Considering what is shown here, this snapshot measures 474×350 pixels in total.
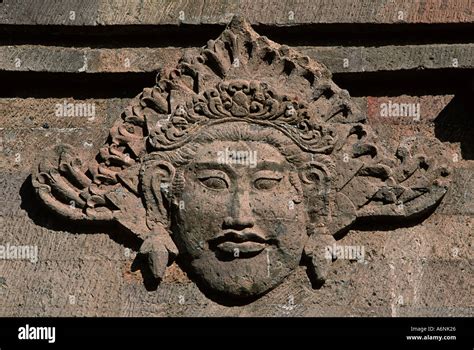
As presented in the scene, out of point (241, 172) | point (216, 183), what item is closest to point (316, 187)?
point (241, 172)

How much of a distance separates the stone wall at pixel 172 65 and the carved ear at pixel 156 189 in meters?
0.16

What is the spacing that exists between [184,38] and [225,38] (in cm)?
29

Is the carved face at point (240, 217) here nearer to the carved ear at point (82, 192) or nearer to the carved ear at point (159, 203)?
the carved ear at point (159, 203)

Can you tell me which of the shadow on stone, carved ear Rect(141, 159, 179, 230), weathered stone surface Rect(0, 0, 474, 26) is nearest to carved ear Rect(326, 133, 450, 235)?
the shadow on stone

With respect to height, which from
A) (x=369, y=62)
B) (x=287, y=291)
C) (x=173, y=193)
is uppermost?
(x=369, y=62)

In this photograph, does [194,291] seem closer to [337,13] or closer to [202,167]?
[202,167]

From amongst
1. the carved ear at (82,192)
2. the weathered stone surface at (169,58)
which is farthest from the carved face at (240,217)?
the weathered stone surface at (169,58)

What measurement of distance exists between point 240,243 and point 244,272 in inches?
5.6

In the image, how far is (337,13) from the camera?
25.5 ft

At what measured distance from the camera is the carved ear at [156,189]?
7.53 meters

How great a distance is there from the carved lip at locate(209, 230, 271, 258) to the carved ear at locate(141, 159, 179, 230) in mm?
308

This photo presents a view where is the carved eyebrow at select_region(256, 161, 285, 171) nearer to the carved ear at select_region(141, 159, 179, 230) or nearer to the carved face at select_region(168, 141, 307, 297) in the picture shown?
the carved face at select_region(168, 141, 307, 297)

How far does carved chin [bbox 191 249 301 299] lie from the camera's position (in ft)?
24.3

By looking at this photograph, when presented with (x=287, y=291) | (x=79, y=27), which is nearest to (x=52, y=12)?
(x=79, y=27)
